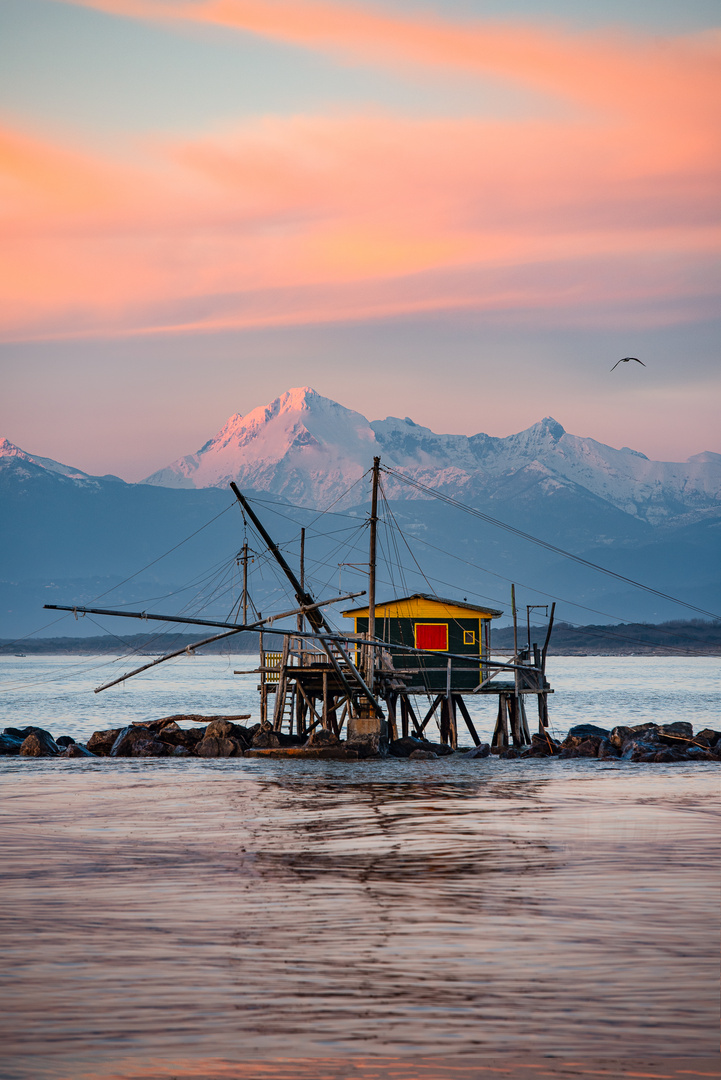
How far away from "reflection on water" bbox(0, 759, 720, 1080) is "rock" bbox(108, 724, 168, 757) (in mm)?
16124

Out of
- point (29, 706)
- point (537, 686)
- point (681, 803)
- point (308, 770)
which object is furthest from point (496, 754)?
point (29, 706)

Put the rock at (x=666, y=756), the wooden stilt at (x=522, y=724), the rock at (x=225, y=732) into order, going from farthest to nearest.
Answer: the wooden stilt at (x=522, y=724) < the rock at (x=225, y=732) < the rock at (x=666, y=756)

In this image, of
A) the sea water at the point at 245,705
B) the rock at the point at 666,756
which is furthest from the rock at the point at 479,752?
the sea water at the point at 245,705

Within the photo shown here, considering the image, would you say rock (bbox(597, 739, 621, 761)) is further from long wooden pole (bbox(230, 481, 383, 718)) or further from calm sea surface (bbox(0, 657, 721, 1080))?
calm sea surface (bbox(0, 657, 721, 1080))

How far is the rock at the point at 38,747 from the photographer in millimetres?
40094

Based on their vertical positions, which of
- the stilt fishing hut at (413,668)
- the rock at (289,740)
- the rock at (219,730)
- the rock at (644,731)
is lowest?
the rock at (289,740)

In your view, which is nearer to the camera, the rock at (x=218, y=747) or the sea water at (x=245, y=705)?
the rock at (x=218, y=747)

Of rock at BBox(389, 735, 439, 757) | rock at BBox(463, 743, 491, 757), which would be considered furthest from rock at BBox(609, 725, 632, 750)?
rock at BBox(389, 735, 439, 757)

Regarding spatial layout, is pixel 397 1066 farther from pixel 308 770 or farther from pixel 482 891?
pixel 308 770

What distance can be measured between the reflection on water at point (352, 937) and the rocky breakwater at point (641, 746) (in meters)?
15.0

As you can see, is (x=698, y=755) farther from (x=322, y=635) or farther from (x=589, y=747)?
(x=322, y=635)

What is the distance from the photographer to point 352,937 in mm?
11961

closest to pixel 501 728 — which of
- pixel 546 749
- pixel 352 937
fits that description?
pixel 546 749

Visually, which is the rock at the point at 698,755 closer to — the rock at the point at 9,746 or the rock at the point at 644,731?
the rock at the point at 644,731
